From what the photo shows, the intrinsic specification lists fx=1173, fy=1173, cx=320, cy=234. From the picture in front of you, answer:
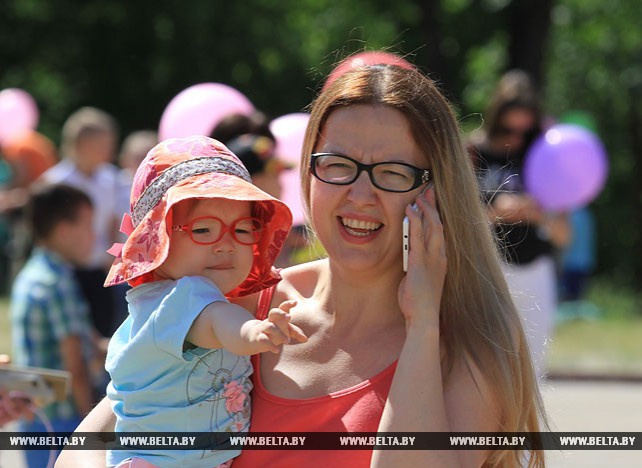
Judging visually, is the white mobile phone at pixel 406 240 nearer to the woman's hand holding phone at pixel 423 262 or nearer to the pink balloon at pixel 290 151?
the woman's hand holding phone at pixel 423 262

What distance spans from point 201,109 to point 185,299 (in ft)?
10.6

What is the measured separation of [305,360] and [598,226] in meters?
22.4

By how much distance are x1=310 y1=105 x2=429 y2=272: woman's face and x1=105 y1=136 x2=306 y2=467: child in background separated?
0.18 meters

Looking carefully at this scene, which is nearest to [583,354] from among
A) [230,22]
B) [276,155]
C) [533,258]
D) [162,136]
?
[533,258]

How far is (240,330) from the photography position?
2.49 meters

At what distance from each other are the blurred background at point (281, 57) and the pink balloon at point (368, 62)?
18039mm

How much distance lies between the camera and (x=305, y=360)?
2863 mm

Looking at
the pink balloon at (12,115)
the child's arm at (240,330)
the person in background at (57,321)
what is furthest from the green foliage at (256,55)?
the child's arm at (240,330)

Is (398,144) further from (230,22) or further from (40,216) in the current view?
(230,22)

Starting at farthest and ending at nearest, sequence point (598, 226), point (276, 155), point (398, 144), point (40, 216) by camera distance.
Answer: point (598, 226) < point (40, 216) < point (276, 155) < point (398, 144)

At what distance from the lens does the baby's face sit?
9.01ft

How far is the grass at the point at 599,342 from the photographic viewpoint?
1119 centimetres

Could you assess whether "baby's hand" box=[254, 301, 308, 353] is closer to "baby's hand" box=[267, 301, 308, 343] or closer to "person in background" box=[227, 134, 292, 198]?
"baby's hand" box=[267, 301, 308, 343]

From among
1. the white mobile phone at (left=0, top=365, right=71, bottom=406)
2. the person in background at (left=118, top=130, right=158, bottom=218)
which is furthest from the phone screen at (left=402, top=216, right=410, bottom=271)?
the person in background at (left=118, top=130, right=158, bottom=218)
